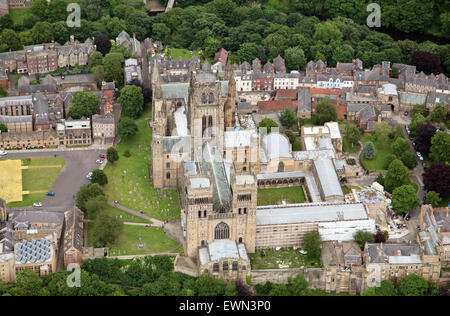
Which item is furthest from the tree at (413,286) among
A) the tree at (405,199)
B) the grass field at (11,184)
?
the grass field at (11,184)

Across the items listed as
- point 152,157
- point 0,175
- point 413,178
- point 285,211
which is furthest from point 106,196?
point 413,178

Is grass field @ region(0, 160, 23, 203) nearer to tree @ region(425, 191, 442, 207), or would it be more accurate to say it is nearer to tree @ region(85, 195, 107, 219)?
tree @ region(85, 195, 107, 219)

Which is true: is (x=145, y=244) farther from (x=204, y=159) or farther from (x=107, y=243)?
(x=204, y=159)

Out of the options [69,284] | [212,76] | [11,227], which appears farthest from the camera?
[212,76]

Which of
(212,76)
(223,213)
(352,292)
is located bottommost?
(352,292)

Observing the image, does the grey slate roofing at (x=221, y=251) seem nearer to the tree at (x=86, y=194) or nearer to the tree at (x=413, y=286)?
the tree at (x=86, y=194)

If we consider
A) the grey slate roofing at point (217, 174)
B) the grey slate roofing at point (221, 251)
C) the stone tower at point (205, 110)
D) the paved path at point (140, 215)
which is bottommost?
the paved path at point (140, 215)

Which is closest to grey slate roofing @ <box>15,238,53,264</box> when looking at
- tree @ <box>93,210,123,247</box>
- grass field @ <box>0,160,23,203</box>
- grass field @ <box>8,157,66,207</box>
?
tree @ <box>93,210,123,247</box>
